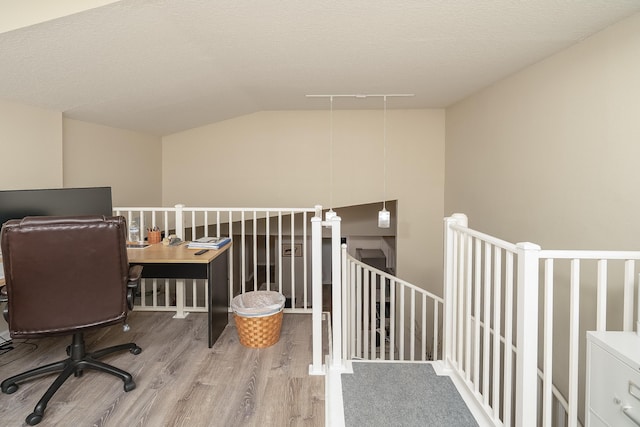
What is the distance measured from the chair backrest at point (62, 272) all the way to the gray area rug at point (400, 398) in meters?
1.50

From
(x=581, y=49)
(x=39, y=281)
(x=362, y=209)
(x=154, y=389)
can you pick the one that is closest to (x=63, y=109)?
(x=39, y=281)

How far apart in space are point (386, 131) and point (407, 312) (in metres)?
2.53

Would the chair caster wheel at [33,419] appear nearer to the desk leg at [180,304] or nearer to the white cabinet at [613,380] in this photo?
the desk leg at [180,304]

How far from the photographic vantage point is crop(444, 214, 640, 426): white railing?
60.3 inches

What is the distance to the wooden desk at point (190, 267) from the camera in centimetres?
270

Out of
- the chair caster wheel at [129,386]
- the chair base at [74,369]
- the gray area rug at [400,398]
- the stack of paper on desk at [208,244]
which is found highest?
the stack of paper on desk at [208,244]

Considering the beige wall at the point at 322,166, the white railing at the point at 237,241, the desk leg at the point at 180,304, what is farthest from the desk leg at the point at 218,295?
the beige wall at the point at 322,166

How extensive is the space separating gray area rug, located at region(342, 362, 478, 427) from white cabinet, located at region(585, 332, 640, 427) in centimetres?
66

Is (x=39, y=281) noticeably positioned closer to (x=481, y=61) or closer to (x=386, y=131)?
(x=481, y=61)

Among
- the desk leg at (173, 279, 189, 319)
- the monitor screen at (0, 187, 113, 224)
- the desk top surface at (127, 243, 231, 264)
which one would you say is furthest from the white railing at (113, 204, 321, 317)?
the monitor screen at (0, 187, 113, 224)

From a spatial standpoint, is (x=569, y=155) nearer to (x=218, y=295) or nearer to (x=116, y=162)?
(x=218, y=295)

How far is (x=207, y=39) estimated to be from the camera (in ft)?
8.28

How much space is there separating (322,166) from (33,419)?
3.89m

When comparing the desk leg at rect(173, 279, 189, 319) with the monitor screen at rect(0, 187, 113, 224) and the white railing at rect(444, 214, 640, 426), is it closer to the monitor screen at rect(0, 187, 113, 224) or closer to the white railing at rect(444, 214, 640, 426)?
the monitor screen at rect(0, 187, 113, 224)
